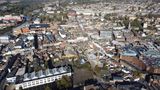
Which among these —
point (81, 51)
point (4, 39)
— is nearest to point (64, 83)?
point (81, 51)

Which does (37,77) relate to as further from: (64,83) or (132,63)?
(132,63)

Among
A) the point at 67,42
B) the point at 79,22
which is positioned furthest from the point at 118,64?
the point at 79,22

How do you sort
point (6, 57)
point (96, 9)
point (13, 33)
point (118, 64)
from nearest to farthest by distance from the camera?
point (118, 64) → point (6, 57) → point (13, 33) → point (96, 9)

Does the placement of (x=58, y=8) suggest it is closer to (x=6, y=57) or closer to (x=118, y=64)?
(x=6, y=57)

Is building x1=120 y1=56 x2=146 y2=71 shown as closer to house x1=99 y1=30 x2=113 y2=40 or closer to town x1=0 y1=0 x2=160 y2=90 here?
town x1=0 y1=0 x2=160 y2=90

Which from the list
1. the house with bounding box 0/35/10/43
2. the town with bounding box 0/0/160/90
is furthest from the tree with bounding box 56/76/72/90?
the house with bounding box 0/35/10/43

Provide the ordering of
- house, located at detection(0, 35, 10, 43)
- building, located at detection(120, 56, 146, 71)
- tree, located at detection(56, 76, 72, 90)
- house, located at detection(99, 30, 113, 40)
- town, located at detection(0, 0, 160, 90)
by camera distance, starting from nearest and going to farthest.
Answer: tree, located at detection(56, 76, 72, 90) < town, located at detection(0, 0, 160, 90) < building, located at detection(120, 56, 146, 71) < house, located at detection(0, 35, 10, 43) < house, located at detection(99, 30, 113, 40)

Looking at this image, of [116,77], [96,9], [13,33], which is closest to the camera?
[116,77]
